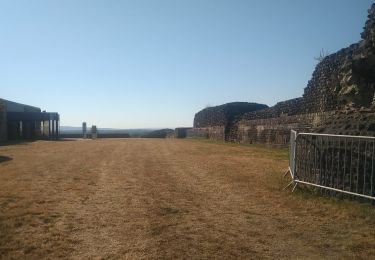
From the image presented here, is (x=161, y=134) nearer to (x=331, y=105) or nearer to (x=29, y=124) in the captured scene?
(x=29, y=124)

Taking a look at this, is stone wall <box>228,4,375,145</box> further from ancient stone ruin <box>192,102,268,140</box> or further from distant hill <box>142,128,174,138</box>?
distant hill <box>142,128,174,138</box>

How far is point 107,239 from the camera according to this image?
210 inches

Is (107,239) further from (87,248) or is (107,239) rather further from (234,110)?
(234,110)

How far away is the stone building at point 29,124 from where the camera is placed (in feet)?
124

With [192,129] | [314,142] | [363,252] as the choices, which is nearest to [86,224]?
[363,252]

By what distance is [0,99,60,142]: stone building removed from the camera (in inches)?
1491

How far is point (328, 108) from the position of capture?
1709cm

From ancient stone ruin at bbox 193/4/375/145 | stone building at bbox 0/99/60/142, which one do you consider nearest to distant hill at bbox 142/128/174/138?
stone building at bbox 0/99/60/142

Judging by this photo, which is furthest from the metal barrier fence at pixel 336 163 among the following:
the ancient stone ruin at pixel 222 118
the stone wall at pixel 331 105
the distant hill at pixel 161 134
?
the distant hill at pixel 161 134

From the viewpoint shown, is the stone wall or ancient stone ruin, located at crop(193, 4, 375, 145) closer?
the stone wall

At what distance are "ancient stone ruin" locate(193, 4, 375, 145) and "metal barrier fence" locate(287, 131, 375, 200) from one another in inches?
13.8

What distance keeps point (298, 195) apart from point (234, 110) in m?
25.0

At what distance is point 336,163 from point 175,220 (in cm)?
348

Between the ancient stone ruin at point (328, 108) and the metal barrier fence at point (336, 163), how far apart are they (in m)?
0.35
